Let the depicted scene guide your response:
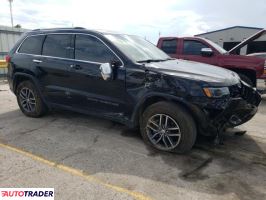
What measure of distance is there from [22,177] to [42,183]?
0.31 metres

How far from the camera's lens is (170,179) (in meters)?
3.37

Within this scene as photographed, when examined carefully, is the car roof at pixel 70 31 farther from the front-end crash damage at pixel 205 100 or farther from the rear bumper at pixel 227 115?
the rear bumper at pixel 227 115

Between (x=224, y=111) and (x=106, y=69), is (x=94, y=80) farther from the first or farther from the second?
(x=224, y=111)

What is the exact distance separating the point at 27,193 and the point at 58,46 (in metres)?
2.98

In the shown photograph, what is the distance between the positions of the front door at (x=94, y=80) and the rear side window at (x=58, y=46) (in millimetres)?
196

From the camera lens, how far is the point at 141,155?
406 cm

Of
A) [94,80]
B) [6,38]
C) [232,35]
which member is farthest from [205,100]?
[232,35]

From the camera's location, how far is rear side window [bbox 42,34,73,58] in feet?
16.7

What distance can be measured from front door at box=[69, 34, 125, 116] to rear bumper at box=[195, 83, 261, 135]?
1.30 metres

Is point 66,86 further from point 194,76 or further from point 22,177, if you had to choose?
point 194,76

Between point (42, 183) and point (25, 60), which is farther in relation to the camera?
point (25, 60)

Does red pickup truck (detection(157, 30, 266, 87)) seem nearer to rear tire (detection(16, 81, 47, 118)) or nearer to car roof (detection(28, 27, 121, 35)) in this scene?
car roof (detection(28, 27, 121, 35))

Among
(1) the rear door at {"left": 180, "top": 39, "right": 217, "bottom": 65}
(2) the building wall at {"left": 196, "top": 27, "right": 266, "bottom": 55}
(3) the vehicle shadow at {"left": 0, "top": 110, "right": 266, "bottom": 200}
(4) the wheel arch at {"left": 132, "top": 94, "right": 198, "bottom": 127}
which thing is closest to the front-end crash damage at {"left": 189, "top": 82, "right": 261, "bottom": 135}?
(4) the wheel arch at {"left": 132, "top": 94, "right": 198, "bottom": 127}

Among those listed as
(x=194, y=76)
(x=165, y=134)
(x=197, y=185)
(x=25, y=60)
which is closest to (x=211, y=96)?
(x=194, y=76)
